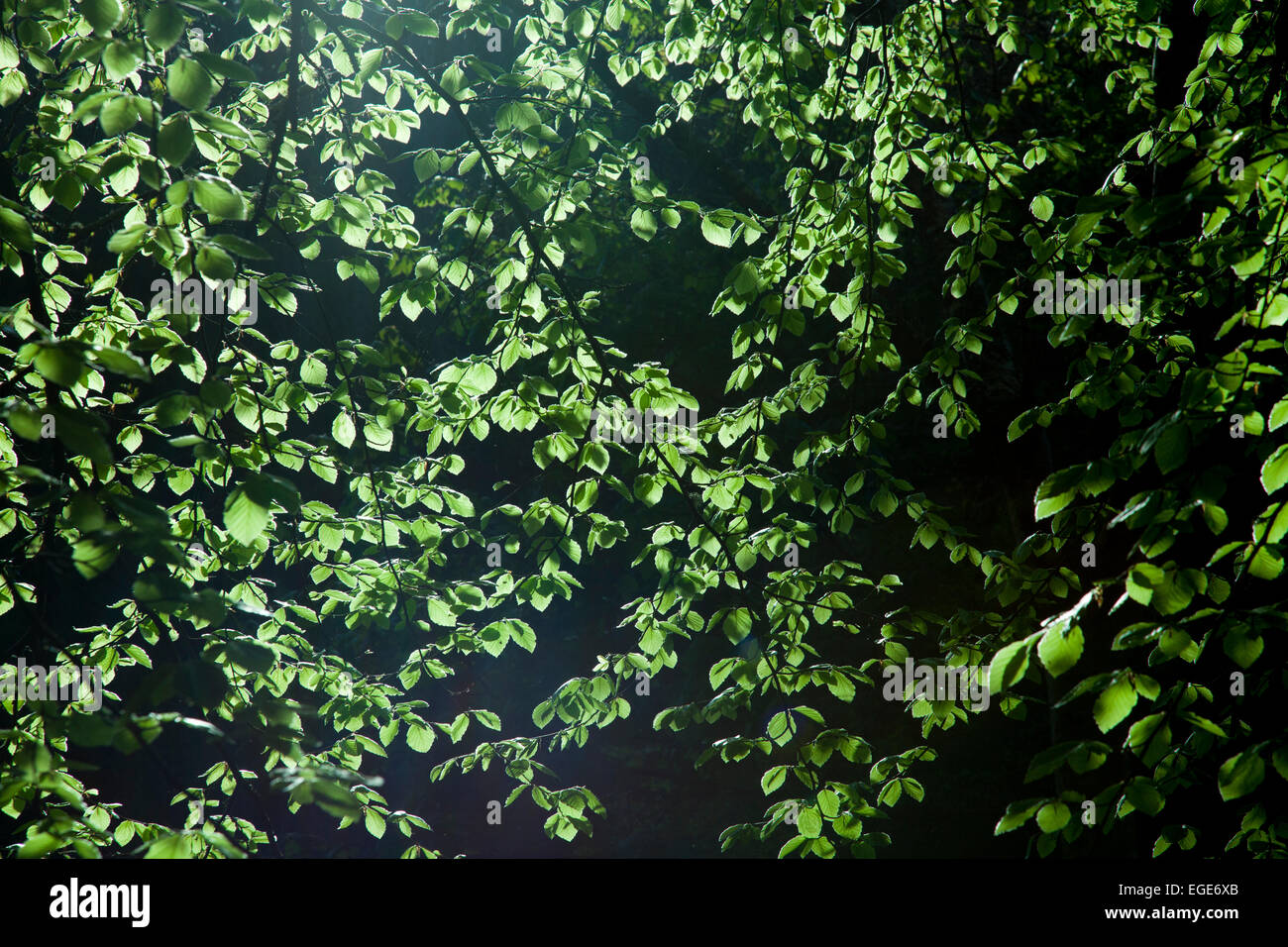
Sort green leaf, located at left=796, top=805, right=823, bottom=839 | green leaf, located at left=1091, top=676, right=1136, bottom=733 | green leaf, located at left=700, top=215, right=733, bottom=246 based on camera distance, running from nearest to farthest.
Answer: green leaf, located at left=1091, top=676, right=1136, bottom=733 < green leaf, located at left=796, top=805, right=823, bottom=839 < green leaf, located at left=700, top=215, right=733, bottom=246

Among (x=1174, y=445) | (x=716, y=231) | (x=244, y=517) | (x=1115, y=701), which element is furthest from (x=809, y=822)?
(x=716, y=231)

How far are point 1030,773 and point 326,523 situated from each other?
7.98 feet

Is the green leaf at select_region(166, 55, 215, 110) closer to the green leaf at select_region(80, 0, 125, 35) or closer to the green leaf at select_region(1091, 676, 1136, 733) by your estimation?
the green leaf at select_region(80, 0, 125, 35)

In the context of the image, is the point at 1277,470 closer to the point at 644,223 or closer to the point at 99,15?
the point at 644,223

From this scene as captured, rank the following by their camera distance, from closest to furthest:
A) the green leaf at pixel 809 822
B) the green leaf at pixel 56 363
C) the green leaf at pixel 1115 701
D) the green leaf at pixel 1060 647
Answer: the green leaf at pixel 56 363, the green leaf at pixel 1060 647, the green leaf at pixel 1115 701, the green leaf at pixel 809 822

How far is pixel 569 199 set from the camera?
279 centimetres

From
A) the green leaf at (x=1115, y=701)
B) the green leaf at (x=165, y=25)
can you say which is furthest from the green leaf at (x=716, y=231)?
the green leaf at (x=1115, y=701)

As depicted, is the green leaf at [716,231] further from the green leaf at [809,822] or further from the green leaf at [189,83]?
the green leaf at [809,822]

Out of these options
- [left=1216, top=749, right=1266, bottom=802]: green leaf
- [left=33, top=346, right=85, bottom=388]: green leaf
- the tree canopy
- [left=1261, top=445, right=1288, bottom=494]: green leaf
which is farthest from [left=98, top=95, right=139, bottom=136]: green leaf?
[left=1216, top=749, right=1266, bottom=802]: green leaf

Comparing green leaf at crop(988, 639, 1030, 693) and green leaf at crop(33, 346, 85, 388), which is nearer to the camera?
green leaf at crop(33, 346, 85, 388)

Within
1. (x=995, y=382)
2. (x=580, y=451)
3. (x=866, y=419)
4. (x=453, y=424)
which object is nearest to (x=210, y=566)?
(x=453, y=424)

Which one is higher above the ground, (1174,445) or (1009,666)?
(1174,445)

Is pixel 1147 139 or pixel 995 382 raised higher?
pixel 995 382
